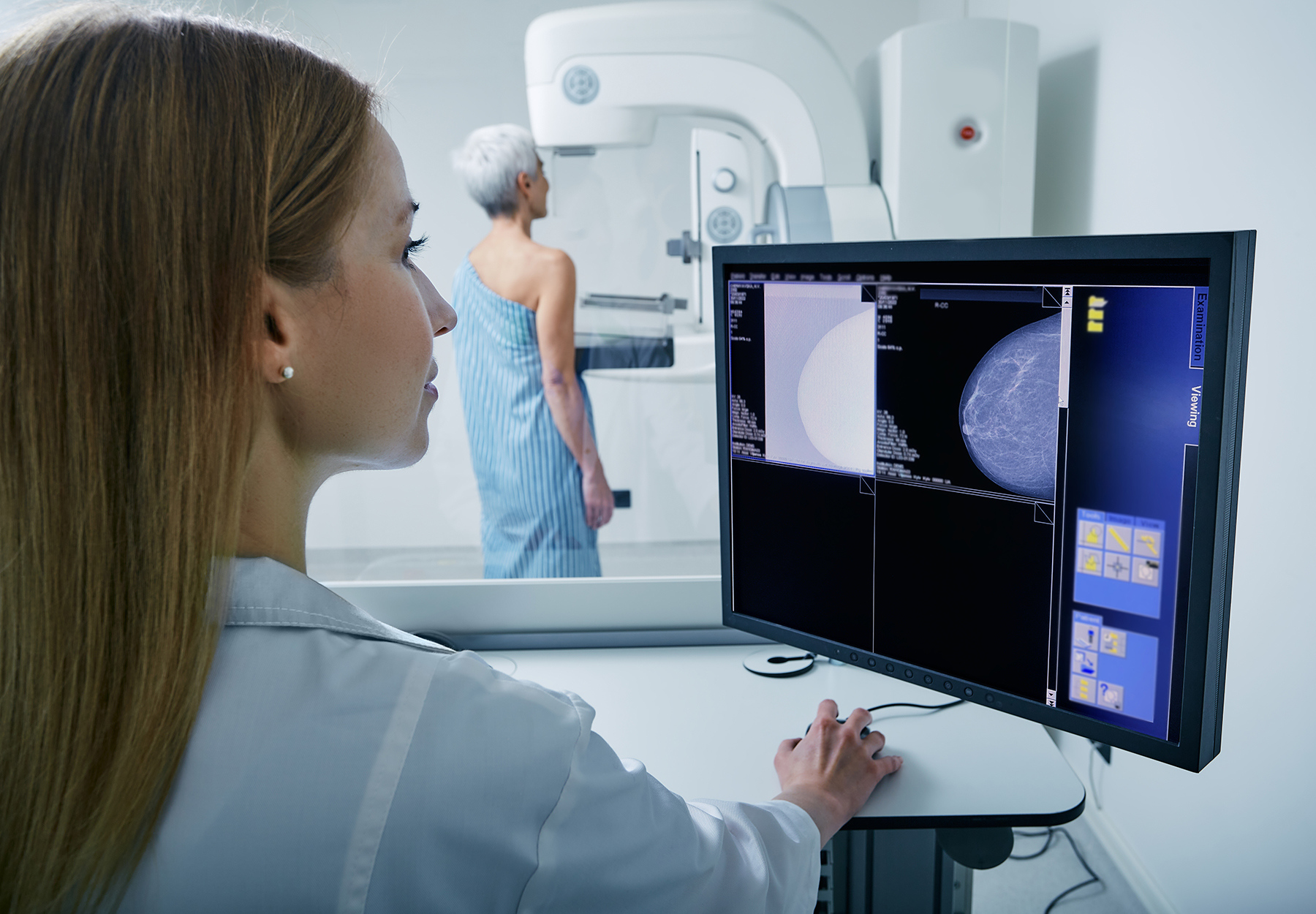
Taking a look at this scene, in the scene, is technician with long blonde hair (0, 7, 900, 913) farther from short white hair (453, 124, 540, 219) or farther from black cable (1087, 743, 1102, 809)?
black cable (1087, 743, 1102, 809)

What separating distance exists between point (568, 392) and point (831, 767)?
93 cm

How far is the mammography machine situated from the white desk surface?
442mm

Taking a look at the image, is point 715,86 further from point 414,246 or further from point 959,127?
point 414,246

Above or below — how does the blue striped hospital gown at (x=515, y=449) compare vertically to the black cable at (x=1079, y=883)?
above

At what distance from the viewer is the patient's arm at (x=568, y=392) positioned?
5.21 feet

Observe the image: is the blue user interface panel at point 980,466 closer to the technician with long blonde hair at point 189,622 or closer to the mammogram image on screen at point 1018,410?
the mammogram image on screen at point 1018,410

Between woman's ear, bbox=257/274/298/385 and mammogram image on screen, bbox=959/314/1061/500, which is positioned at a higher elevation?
woman's ear, bbox=257/274/298/385

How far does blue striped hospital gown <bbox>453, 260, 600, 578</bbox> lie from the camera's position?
1.62 meters

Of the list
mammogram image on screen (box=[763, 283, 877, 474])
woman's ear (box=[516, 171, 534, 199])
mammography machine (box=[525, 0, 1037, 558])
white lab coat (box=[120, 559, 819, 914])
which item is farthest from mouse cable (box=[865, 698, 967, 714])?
woman's ear (box=[516, 171, 534, 199])

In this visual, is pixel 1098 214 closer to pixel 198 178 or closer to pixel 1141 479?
pixel 1141 479

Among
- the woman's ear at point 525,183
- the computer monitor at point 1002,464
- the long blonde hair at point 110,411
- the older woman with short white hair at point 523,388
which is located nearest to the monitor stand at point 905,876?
the computer monitor at point 1002,464

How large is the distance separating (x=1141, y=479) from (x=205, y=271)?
2.10ft

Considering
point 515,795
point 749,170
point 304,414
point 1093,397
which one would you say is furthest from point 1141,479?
point 749,170

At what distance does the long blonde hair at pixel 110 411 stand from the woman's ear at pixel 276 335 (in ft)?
0.09
